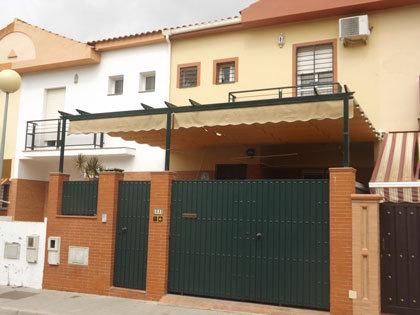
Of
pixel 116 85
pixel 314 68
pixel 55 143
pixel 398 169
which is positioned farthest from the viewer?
pixel 55 143

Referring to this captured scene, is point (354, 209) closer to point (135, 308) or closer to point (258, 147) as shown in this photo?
point (135, 308)

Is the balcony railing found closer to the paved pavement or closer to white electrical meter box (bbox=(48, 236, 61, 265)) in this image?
white electrical meter box (bbox=(48, 236, 61, 265))

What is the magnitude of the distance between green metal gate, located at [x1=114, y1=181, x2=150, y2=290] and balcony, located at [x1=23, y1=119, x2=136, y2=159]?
5472mm

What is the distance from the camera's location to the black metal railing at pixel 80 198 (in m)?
12.8

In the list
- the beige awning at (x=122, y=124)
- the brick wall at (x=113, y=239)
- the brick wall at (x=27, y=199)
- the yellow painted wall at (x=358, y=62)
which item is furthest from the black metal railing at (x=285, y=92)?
the brick wall at (x=27, y=199)

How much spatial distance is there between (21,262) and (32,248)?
0.58 meters

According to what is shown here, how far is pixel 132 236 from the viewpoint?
1211cm

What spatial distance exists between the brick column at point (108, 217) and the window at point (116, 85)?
7.32 metres

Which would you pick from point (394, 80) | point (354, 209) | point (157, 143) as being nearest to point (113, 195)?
point (157, 143)

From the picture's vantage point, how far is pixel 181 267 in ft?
37.3

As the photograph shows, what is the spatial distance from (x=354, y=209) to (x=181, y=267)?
4.39 m

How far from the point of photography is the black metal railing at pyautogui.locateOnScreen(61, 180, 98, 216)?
12.8 meters

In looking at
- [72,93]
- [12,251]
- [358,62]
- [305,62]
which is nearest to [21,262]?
[12,251]

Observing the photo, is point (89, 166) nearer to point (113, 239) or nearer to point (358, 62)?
point (113, 239)
